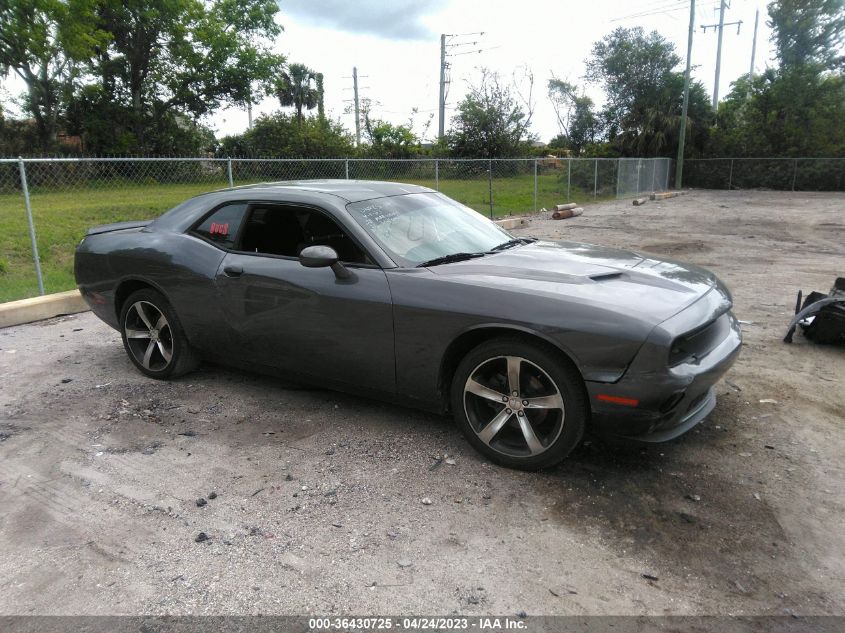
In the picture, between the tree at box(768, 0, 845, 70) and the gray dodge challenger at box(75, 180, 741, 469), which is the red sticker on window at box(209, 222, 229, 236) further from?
the tree at box(768, 0, 845, 70)

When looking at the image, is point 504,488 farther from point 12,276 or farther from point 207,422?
point 12,276

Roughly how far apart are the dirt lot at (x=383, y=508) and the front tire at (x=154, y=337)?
0.18m

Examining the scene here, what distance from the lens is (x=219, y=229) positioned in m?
4.34

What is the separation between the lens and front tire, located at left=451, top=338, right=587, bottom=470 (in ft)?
10.0

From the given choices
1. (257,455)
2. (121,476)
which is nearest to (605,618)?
(257,455)

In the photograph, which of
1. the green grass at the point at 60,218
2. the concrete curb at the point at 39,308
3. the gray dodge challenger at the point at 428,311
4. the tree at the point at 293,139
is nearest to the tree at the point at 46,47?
the tree at the point at 293,139

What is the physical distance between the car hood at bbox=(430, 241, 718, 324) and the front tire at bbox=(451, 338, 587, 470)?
0.34m

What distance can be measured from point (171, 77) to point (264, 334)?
38.7 m

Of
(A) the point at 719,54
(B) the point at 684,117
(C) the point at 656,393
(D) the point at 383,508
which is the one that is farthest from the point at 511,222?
(A) the point at 719,54

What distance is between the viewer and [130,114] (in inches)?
1378

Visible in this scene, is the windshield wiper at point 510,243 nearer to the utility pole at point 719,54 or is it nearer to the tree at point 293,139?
the tree at point 293,139

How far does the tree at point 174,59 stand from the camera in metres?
34.8

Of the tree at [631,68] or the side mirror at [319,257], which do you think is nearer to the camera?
the side mirror at [319,257]

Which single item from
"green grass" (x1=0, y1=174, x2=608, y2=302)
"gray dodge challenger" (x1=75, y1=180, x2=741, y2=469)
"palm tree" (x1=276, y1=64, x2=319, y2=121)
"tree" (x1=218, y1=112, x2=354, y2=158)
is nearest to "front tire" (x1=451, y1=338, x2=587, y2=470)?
"gray dodge challenger" (x1=75, y1=180, x2=741, y2=469)
